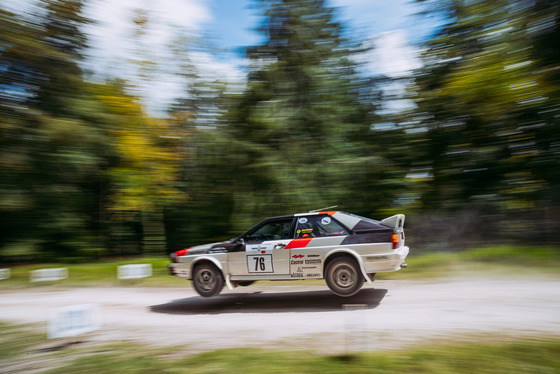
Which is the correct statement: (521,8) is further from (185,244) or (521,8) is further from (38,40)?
(38,40)

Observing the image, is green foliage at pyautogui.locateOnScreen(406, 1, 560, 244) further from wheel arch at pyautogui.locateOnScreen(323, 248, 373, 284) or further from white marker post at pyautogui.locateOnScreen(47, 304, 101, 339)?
white marker post at pyautogui.locateOnScreen(47, 304, 101, 339)

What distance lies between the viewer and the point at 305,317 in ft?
23.7

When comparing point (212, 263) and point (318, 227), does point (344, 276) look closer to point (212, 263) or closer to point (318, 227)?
point (318, 227)

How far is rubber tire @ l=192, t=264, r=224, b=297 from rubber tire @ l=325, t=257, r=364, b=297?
2320mm

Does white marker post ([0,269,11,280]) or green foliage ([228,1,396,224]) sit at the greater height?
green foliage ([228,1,396,224])

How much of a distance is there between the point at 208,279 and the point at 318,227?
2.62 m

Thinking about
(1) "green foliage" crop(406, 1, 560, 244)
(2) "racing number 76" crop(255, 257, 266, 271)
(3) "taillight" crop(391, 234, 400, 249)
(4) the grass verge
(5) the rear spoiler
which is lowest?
(4) the grass verge

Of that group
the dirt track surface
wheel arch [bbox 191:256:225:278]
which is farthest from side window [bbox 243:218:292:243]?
the dirt track surface

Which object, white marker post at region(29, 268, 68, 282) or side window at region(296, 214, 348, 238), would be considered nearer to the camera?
side window at region(296, 214, 348, 238)

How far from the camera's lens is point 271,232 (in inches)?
330

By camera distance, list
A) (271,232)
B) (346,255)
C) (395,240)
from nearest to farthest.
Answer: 1. (395,240)
2. (346,255)
3. (271,232)

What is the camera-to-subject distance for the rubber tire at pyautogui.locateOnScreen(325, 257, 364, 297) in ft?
24.8

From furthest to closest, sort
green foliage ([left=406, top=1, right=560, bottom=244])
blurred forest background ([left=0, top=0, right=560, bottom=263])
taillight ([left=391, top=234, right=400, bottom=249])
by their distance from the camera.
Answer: blurred forest background ([left=0, top=0, right=560, bottom=263]) < green foliage ([left=406, top=1, right=560, bottom=244]) < taillight ([left=391, top=234, right=400, bottom=249])

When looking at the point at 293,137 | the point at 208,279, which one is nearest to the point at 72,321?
the point at 208,279
